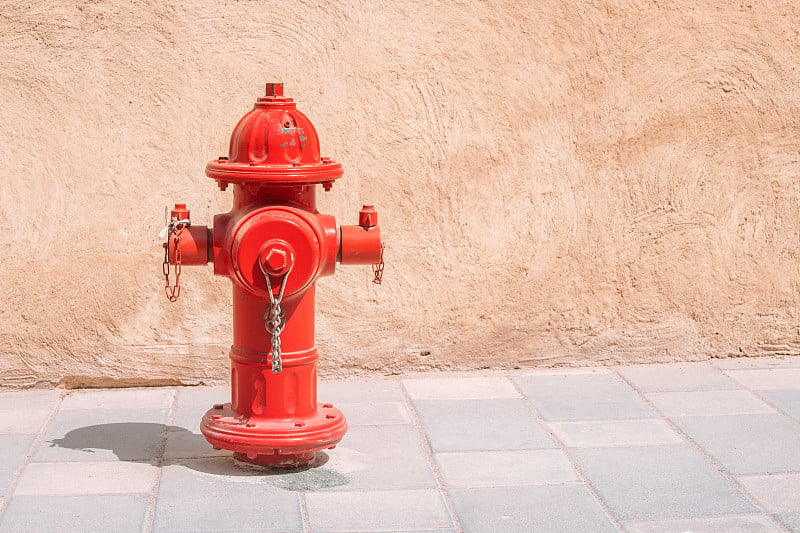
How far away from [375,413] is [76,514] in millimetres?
1432

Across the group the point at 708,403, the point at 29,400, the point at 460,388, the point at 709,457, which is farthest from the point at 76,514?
the point at 708,403

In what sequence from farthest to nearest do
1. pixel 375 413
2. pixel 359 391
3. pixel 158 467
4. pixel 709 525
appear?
1. pixel 359 391
2. pixel 375 413
3. pixel 158 467
4. pixel 709 525

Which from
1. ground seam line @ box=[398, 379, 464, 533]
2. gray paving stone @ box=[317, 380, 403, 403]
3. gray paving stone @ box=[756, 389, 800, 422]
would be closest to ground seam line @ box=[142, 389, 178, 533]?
gray paving stone @ box=[317, 380, 403, 403]

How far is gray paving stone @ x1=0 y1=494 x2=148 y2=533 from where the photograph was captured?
341cm

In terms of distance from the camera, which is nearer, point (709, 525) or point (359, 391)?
point (709, 525)

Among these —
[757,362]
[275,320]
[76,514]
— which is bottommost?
[76,514]

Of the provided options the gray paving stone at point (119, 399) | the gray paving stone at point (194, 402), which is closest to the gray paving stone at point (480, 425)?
the gray paving stone at point (194, 402)

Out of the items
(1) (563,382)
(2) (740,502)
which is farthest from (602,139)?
(2) (740,502)

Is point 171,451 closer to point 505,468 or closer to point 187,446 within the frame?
point 187,446

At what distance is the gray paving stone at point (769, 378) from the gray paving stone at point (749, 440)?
424 mm

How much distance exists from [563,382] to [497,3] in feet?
5.71

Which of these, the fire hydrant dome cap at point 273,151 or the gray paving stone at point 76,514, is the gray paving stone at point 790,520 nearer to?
the fire hydrant dome cap at point 273,151

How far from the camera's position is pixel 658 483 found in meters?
3.80

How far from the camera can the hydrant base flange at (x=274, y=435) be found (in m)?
3.79
